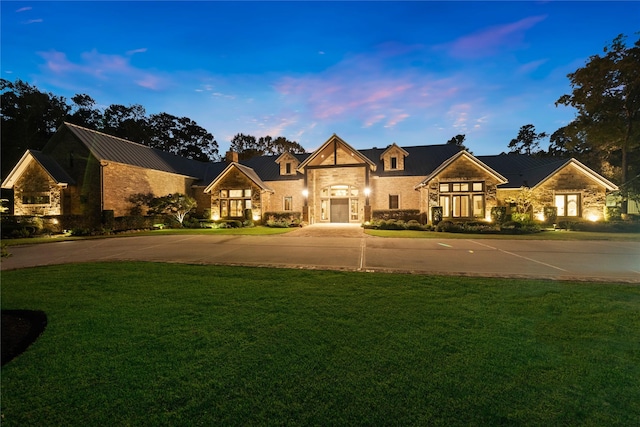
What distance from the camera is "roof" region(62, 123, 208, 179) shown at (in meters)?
24.2

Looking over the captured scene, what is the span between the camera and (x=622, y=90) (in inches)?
977

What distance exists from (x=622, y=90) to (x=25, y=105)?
6540 cm

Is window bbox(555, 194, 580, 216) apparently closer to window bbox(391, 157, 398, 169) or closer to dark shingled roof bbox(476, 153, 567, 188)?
dark shingled roof bbox(476, 153, 567, 188)

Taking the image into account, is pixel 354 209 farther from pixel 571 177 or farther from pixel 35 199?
pixel 35 199

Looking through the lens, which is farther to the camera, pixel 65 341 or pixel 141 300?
pixel 141 300

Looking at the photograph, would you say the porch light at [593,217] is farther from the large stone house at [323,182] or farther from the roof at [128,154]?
the roof at [128,154]

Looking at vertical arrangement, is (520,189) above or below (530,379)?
above

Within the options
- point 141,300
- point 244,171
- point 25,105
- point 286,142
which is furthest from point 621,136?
point 25,105

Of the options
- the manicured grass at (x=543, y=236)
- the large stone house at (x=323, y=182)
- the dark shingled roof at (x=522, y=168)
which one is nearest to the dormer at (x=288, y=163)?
the large stone house at (x=323, y=182)

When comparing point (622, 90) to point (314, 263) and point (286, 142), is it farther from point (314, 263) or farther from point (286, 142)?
point (286, 142)

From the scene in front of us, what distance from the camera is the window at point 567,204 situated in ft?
76.5

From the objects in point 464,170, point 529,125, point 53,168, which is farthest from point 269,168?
point 529,125

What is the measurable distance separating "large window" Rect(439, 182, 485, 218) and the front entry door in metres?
8.88

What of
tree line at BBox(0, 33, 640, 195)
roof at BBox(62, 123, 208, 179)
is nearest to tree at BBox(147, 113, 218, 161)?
tree line at BBox(0, 33, 640, 195)
